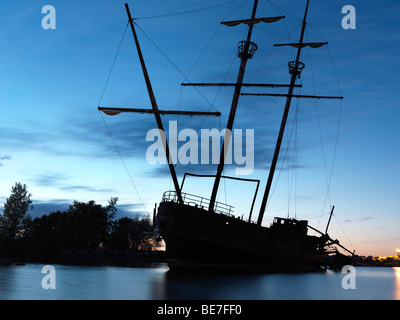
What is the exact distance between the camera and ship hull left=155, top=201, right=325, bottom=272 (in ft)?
95.2

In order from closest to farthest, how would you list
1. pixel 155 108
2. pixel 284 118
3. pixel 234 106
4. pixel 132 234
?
pixel 155 108, pixel 234 106, pixel 284 118, pixel 132 234

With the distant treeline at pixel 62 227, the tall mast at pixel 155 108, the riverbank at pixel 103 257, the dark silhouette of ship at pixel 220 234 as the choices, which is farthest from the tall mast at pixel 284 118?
the distant treeline at pixel 62 227

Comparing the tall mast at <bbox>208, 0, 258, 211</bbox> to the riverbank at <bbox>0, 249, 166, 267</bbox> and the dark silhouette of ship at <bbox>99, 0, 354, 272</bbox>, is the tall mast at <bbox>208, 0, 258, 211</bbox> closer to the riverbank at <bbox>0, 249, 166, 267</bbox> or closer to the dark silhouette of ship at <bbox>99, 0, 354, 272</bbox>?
the dark silhouette of ship at <bbox>99, 0, 354, 272</bbox>

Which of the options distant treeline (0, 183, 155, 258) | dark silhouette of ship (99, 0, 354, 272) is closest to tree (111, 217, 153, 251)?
distant treeline (0, 183, 155, 258)

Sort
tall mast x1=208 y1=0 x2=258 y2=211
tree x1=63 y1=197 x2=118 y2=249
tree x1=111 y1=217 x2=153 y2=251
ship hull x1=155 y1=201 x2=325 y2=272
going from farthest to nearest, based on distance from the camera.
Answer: tree x1=111 y1=217 x2=153 y2=251 → tree x1=63 y1=197 x2=118 y2=249 → tall mast x1=208 y1=0 x2=258 y2=211 → ship hull x1=155 y1=201 x2=325 y2=272

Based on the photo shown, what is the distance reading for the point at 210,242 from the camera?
2948cm

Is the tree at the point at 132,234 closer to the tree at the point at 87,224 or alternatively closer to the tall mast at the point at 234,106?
the tree at the point at 87,224

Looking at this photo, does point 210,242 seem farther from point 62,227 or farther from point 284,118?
point 62,227

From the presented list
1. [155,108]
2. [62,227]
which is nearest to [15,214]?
[62,227]

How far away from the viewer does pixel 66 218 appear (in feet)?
224

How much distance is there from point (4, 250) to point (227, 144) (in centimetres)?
3736

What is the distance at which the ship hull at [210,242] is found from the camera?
2903 centimetres
